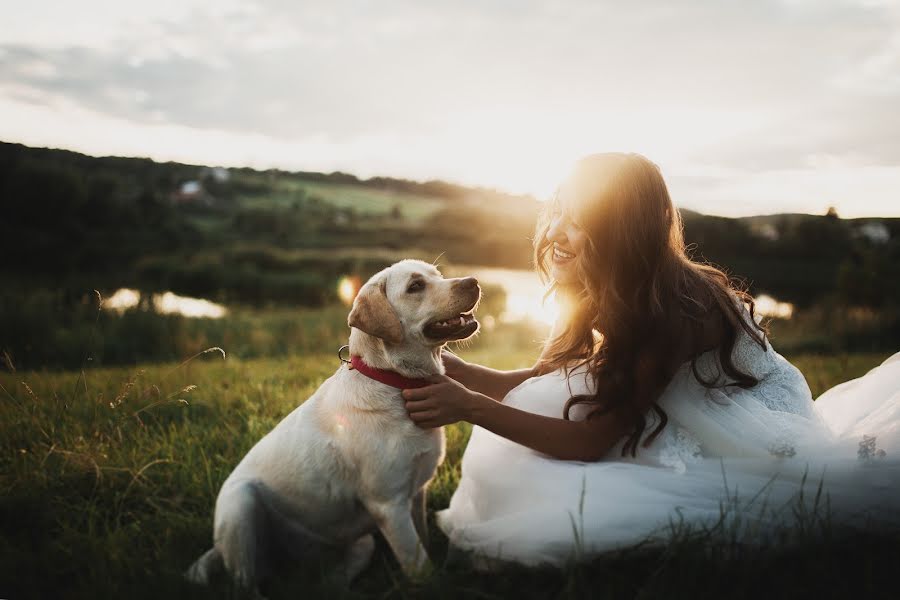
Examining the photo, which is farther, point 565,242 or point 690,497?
point 565,242

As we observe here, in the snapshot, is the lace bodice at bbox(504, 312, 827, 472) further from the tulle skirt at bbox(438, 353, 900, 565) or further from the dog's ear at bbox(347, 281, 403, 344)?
the dog's ear at bbox(347, 281, 403, 344)

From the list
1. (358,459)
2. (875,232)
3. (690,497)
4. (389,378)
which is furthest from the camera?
(875,232)

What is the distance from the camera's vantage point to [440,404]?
2816 millimetres

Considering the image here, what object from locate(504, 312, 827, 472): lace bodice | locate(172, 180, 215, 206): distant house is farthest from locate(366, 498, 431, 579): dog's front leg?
locate(172, 180, 215, 206): distant house

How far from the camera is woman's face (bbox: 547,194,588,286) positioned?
3189 mm

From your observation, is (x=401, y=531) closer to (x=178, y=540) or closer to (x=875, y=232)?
(x=178, y=540)

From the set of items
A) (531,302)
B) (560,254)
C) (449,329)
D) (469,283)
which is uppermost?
(560,254)

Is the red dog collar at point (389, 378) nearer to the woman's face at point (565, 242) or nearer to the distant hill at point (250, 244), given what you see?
the woman's face at point (565, 242)

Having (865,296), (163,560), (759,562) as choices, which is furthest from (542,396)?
(865,296)

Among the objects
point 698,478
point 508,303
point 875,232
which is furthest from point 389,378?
point 875,232

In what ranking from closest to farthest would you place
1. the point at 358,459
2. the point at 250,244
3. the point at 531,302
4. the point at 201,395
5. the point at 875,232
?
the point at 358,459 → the point at 201,395 → the point at 875,232 → the point at 531,302 → the point at 250,244

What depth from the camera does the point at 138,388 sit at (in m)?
5.48

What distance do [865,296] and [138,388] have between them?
56.4 ft

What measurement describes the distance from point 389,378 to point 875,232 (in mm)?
26328
